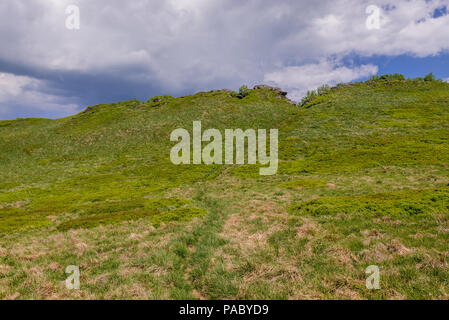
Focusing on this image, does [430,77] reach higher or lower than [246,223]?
higher

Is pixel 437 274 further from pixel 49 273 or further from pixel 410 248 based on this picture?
pixel 49 273

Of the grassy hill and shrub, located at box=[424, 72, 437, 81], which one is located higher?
shrub, located at box=[424, 72, 437, 81]

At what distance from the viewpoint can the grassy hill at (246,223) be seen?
8.46 m

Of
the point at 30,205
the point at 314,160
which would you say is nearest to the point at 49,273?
the point at 30,205

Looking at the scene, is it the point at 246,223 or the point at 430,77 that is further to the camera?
the point at 430,77

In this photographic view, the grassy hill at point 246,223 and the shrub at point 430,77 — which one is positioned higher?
the shrub at point 430,77

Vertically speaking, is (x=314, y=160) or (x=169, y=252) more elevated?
(x=314, y=160)

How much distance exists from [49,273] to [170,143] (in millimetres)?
59250

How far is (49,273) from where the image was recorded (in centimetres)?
1018

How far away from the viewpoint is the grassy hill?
846cm

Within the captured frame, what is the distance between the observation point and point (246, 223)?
16219mm

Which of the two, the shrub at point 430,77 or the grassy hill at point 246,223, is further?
the shrub at point 430,77

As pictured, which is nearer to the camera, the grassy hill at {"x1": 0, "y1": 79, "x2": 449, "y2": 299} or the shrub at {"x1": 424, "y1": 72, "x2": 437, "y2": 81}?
the grassy hill at {"x1": 0, "y1": 79, "x2": 449, "y2": 299}
